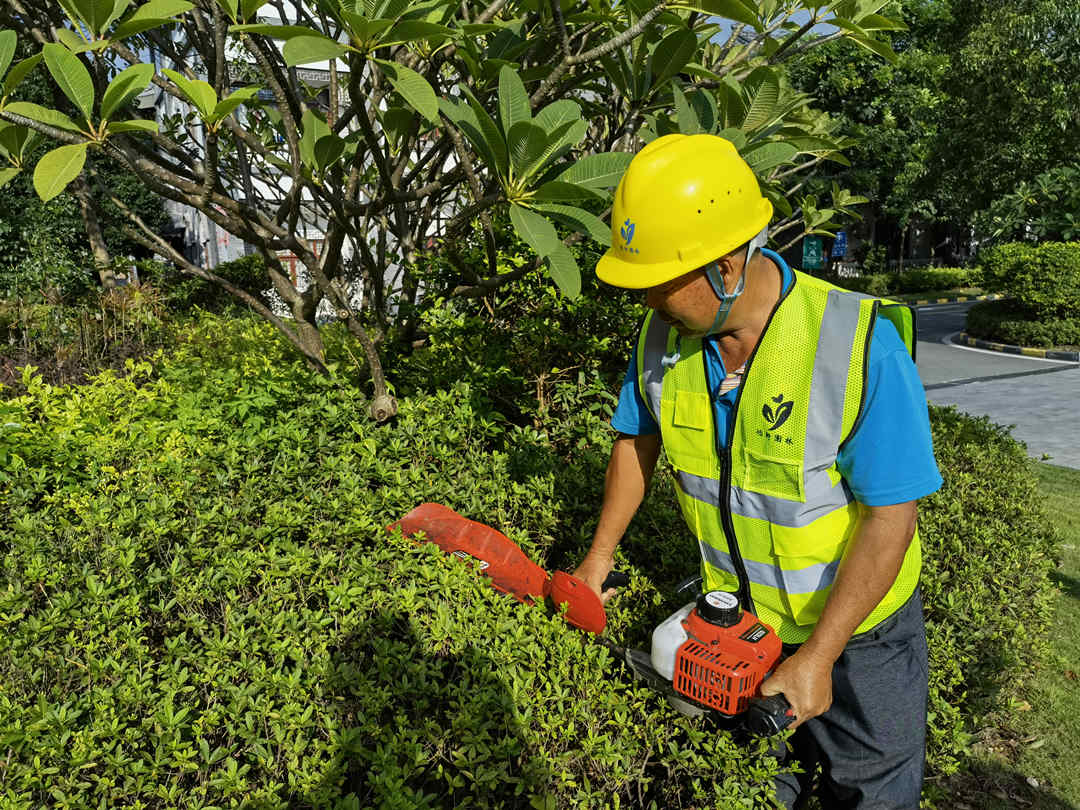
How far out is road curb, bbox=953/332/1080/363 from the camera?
13.2 meters

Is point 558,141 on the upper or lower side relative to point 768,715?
upper

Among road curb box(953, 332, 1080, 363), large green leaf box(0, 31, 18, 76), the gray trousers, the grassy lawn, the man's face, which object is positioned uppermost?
large green leaf box(0, 31, 18, 76)

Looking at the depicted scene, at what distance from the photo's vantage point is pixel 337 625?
6.14 feet

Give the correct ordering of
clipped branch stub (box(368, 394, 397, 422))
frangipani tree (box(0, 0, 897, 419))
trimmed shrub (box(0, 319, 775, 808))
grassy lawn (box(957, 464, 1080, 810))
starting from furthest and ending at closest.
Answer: clipped branch stub (box(368, 394, 397, 422)) < grassy lawn (box(957, 464, 1080, 810)) < frangipani tree (box(0, 0, 897, 419)) < trimmed shrub (box(0, 319, 775, 808))

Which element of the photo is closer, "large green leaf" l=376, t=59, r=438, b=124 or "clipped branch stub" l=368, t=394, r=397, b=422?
"large green leaf" l=376, t=59, r=438, b=124

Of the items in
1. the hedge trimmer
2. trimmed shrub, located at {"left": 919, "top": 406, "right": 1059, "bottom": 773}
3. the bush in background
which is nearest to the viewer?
the hedge trimmer

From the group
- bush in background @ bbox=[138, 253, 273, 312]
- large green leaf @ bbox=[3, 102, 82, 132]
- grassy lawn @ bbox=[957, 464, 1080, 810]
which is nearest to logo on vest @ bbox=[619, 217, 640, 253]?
large green leaf @ bbox=[3, 102, 82, 132]

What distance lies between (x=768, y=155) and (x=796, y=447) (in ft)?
3.99

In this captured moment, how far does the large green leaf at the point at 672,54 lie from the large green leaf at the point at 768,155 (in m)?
0.46

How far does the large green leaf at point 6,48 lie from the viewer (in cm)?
181

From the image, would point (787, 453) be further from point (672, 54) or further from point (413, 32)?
point (672, 54)

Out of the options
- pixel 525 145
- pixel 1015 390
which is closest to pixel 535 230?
pixel 525 145

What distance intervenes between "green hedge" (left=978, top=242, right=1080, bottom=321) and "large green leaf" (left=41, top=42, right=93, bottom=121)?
1594 centimetres

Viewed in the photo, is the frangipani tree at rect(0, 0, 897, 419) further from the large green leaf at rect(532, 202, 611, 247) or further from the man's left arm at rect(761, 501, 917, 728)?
the man's left arm at rect(761, 501, 917, 728)
